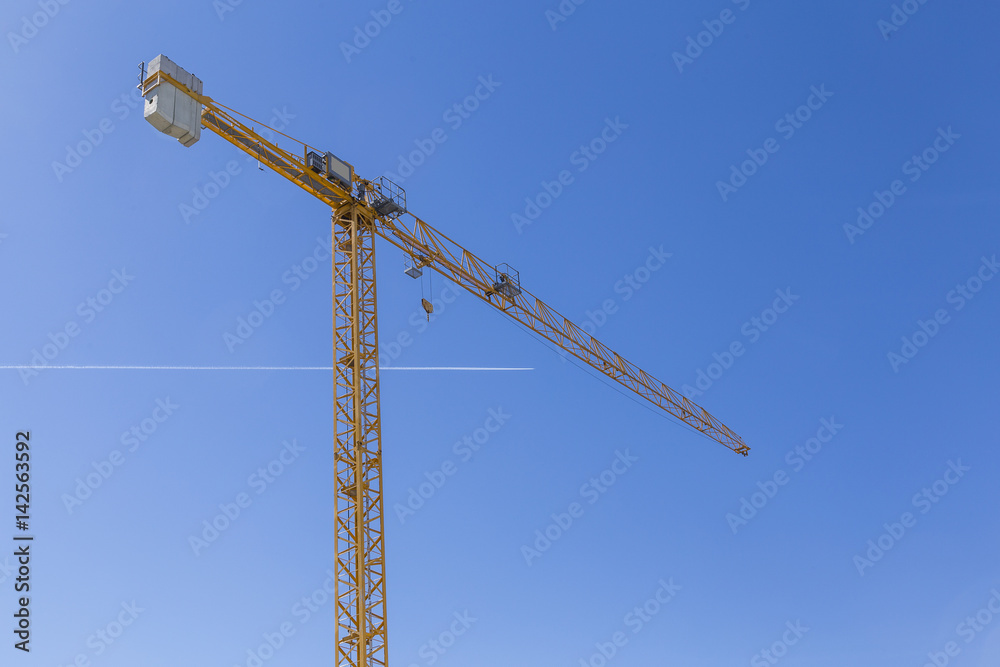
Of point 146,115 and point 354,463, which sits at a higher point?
point 146,115

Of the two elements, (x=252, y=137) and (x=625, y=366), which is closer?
(x=252, y=137)

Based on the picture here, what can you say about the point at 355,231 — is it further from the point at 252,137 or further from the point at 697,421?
the point at 697,421

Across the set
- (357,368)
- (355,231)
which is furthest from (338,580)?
(355,231)

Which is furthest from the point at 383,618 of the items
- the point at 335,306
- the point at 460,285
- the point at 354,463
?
the point at 460,285

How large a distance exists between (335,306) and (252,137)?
7714mm

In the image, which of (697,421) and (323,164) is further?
(697,421)

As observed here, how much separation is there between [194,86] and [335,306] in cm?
1056

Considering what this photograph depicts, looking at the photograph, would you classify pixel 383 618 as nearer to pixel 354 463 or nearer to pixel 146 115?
pixel 354 463

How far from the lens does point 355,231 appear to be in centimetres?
4397

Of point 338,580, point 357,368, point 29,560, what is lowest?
point 29,560

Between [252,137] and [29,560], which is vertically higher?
[252,137]

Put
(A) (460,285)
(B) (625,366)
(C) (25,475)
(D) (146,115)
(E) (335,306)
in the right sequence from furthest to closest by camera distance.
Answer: (B) (625,366) → (A) (460,285) → (E) (335,306) → (D) (146,115) → (C) (25,475)

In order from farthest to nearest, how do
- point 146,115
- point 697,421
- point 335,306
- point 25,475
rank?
1. point 697,421
2. point 335,306
3. point 146,115
4. point 25,475

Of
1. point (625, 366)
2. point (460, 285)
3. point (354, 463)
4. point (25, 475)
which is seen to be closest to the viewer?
point (25, 475)
